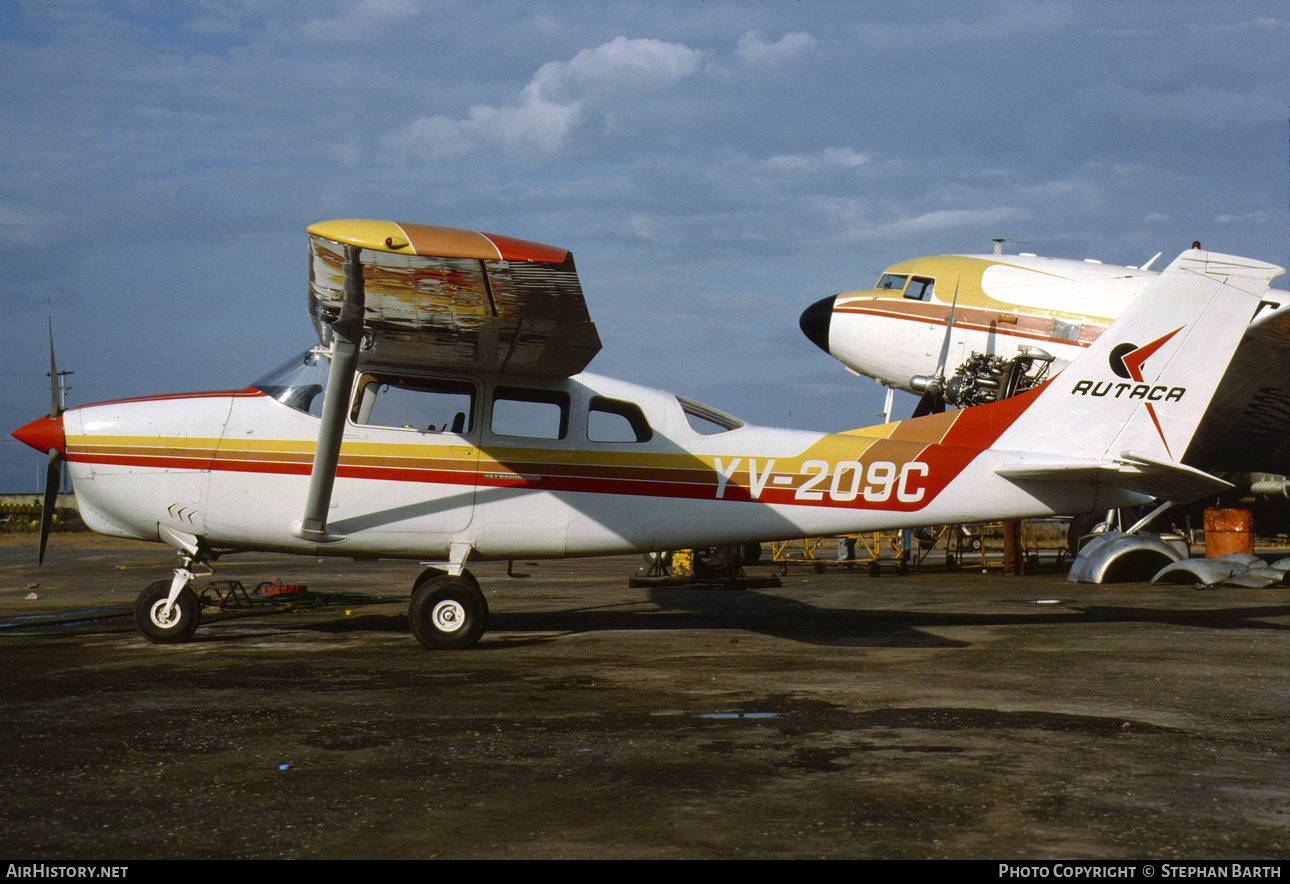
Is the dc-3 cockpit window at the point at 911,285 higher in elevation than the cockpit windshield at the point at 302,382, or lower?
higher

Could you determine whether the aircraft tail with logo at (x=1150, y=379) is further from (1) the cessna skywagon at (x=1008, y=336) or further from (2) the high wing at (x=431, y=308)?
(1) the cessna skywagon at (x=1008, y=336)

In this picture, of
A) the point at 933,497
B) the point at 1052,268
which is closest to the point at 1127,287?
the point at 1052,268

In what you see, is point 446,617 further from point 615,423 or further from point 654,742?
point 654,742

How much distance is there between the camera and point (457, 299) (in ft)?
24.1

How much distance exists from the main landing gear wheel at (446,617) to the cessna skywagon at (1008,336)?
12.5 meters

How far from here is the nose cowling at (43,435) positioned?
854 cm

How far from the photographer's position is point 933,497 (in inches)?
372

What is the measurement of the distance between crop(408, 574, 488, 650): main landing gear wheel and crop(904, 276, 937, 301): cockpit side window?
14272 mm

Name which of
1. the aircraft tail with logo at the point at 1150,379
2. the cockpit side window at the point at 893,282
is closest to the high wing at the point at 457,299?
the aircraft tail with logo at the point at 1150,379

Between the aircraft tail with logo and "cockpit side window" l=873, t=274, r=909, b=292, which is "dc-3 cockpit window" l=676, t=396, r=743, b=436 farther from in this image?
"cockpit side window" l=873, t=274, r=909, b=292

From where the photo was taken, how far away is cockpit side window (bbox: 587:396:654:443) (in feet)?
30.6

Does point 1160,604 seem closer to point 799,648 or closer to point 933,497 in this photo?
point 933,497

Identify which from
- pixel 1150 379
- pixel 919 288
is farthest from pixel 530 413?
pixel 919 288
